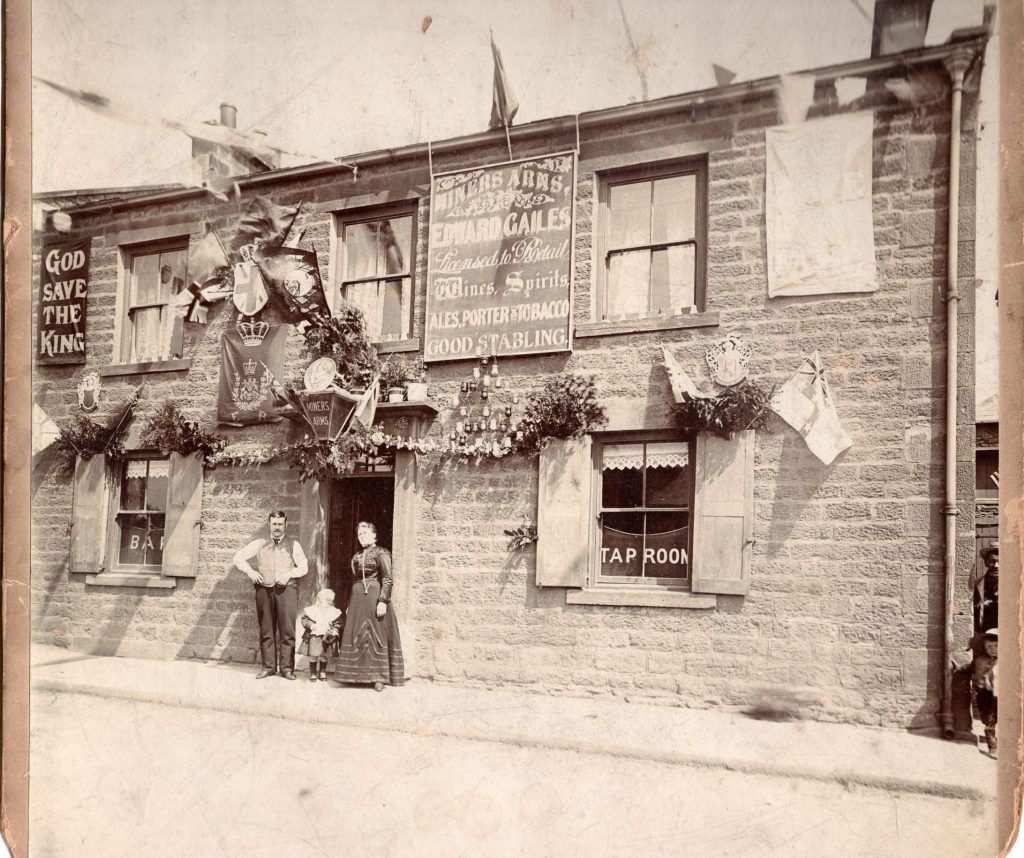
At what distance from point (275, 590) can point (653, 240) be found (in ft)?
9.91

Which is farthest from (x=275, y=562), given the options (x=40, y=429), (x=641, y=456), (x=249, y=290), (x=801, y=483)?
(x=801, y=483)

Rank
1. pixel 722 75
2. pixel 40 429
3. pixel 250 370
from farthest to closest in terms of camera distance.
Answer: pixel 250 370 → pixel 40 429 → pixel 722 75

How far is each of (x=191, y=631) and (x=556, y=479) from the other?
7.40ft

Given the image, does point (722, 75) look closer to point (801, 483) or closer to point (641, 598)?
point (801, 483)

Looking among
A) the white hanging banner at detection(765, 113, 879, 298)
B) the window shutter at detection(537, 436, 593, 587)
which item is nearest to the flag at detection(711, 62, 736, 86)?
the white hanging banner at detection(765, 113, 879, 298)

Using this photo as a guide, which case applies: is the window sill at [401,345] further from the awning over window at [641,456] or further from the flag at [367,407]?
the awning over window at [641,456]

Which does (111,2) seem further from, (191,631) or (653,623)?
(653,623)

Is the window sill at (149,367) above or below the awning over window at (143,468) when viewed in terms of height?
above

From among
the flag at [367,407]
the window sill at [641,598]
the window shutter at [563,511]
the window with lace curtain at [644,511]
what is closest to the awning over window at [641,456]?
the window with lace curtain at [644,511]

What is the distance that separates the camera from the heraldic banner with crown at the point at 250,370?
14.4 feet

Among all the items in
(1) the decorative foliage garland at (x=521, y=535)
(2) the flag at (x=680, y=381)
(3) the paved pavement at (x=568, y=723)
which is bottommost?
(3) the paved pavement at (x=568, y=723)

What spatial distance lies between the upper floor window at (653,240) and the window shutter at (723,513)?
2.59 feet

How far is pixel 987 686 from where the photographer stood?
2.82 m

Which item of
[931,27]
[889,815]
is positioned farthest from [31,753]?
[931,27]
